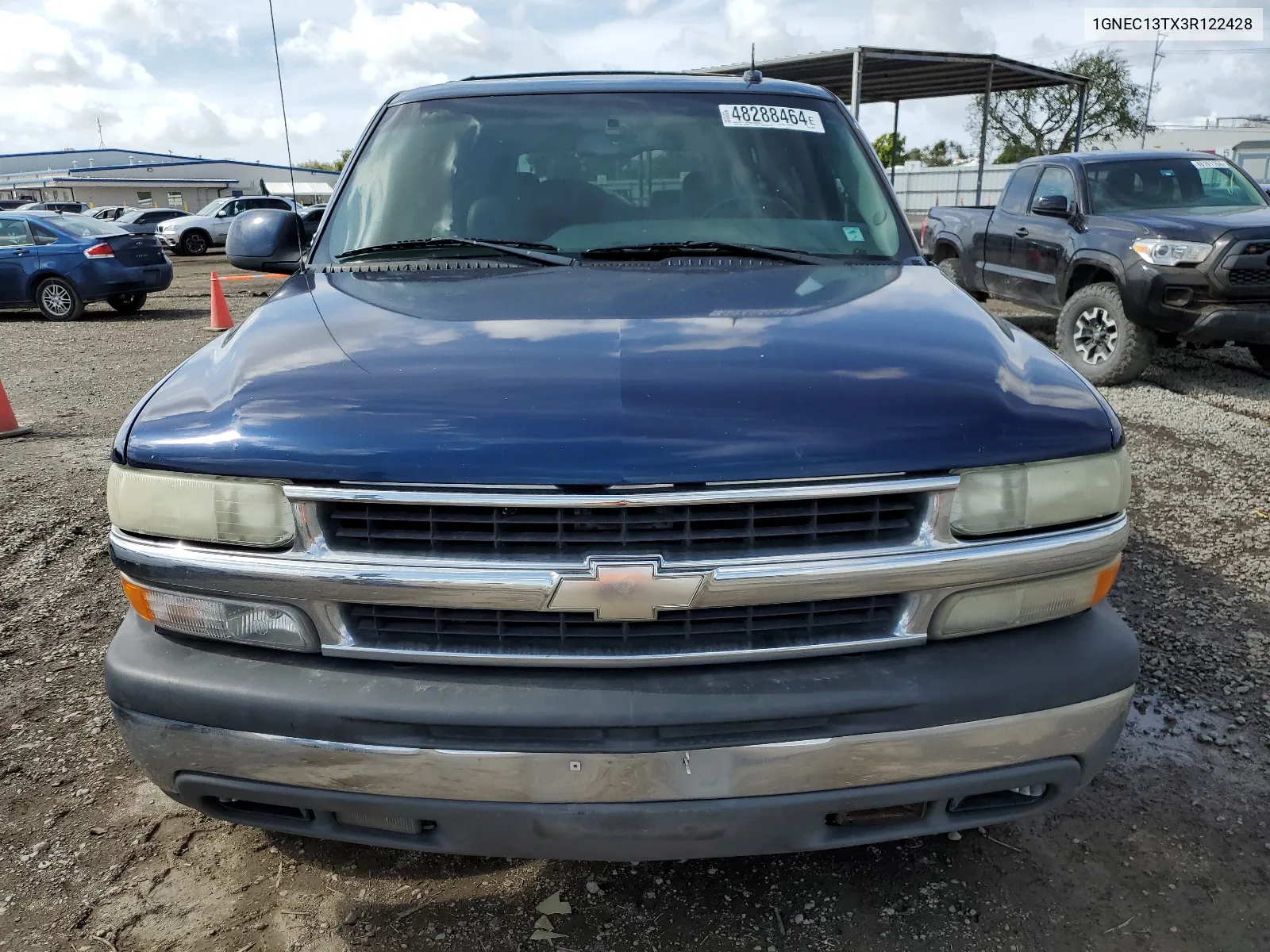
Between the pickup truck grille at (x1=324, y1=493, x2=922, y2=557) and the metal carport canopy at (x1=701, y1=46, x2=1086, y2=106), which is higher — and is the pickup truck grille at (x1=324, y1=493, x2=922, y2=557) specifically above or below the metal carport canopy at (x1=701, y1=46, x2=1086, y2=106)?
below

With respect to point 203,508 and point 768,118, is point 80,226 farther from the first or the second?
point 203,508

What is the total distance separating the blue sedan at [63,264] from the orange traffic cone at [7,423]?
714 cm


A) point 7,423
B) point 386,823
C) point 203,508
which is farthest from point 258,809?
point 7,423

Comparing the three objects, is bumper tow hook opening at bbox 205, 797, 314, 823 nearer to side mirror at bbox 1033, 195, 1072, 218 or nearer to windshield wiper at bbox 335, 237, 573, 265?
windshield wiper at bbox 335, 237, 573, 265

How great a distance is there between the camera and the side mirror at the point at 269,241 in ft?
10.8

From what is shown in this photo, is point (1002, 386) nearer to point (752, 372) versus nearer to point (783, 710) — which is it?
point (752, 372)

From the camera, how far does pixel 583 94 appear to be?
3090 mm

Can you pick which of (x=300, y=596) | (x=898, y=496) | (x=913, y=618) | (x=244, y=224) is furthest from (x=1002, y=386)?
(x=244, y=224)

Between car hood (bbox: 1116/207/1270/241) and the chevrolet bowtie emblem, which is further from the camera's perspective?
car hood (bbox: 1116/207/1270/241)

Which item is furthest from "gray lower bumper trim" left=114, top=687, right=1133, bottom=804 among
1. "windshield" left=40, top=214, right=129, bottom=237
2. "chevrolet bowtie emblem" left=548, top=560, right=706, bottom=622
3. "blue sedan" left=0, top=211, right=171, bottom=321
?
"windshield" left=40, top=214, right=129, bottom=237

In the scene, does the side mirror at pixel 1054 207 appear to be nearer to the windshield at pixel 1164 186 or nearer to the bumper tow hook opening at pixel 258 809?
the windshield at pixel 1164 186

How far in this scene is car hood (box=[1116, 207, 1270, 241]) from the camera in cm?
670

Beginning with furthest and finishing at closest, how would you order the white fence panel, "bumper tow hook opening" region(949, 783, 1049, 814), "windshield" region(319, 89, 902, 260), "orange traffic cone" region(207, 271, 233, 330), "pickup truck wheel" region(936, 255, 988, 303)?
1. the white fence panel
2. "orange traffic cone" region(207, 271, 233, 330)
3. "pickup truck wheel" region(936, 255, 988, 303)
4. "windshield" region(319, 89, 902, 260)
5. "bumper tow hook opening" region(949, 783, 1049, 814)

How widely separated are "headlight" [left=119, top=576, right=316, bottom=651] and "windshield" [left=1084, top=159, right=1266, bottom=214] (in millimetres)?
7657
